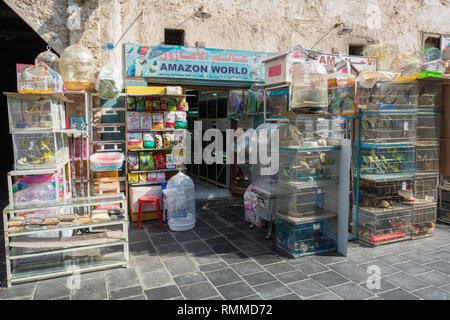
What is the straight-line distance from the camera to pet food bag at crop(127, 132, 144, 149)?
640 centimetres

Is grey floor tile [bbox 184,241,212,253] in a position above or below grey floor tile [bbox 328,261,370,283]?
above

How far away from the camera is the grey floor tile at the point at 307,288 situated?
3.80 meters

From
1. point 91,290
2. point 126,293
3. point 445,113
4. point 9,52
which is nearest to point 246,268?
point 126,293

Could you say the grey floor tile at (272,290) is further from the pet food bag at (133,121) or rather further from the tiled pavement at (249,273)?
the pet food bag at (133,121)

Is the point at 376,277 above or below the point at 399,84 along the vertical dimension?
below

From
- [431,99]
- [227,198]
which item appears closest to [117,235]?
[227,198]

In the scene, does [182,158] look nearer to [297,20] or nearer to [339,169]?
[339,169]

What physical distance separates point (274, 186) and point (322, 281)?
1.85 metres

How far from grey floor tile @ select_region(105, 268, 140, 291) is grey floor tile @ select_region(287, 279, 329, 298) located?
1.88 meters

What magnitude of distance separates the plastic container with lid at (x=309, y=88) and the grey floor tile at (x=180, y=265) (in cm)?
278

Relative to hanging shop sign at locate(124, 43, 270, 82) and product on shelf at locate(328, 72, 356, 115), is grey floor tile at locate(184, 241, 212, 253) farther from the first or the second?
hanging shop sign at locate(124, 43, 270, 82)

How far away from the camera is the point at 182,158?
6.77m

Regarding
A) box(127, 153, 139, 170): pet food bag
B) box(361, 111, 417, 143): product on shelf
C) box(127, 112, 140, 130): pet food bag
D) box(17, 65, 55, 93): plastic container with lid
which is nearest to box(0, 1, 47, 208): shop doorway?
box(127, 153, 139, 170): pet food bag

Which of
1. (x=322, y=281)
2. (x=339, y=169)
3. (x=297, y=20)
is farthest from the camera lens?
(x=297, y=20)
